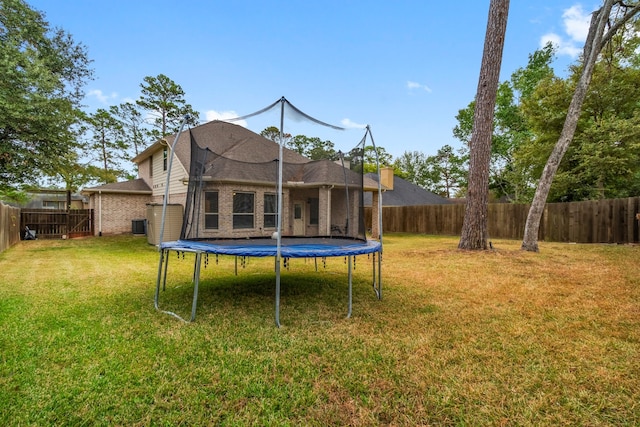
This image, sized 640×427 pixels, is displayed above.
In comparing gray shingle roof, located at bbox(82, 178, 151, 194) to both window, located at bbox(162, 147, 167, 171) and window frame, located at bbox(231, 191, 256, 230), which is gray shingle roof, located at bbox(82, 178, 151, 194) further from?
window frame, located at bbox(231, 191, 256, 230)

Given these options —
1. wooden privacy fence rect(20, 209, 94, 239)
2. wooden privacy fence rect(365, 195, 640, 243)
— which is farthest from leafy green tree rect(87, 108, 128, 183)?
wooden privacy fence rect(365, 195, 640, 243)

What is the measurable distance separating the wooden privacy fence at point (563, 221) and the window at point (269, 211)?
9.07 m

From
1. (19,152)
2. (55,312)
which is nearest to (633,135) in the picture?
(55,312)

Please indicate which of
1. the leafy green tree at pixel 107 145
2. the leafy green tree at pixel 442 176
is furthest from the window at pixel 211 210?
the leafy green tree at pixel 442 176

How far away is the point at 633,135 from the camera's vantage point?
1051 centimetres

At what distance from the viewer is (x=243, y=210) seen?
7.83m

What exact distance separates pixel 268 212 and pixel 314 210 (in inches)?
80.4

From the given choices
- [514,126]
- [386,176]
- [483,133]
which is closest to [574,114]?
[483,133]

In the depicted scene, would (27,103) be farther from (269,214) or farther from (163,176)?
(269,214)

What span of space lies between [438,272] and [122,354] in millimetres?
4450

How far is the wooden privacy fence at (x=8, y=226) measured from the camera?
741 cm

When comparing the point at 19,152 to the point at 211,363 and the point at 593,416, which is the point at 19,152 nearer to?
the point at 211,363

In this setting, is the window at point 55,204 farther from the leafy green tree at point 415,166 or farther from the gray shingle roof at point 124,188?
the leafy green tree at point 415,166

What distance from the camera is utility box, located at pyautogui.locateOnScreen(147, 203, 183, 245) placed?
9.07 m
